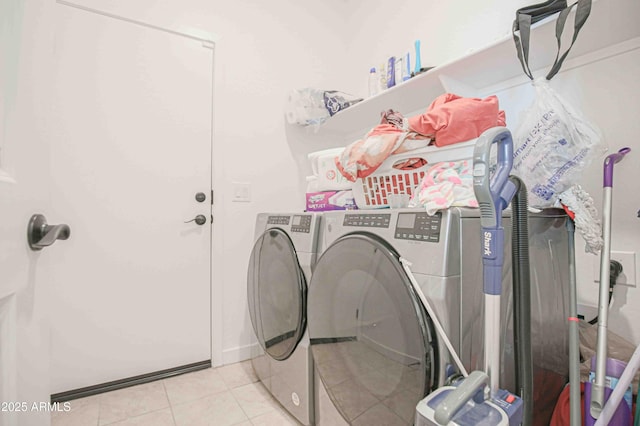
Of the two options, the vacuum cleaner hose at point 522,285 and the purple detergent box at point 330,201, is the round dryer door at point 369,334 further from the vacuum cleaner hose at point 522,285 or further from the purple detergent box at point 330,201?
the purple detergent box at point 330,201

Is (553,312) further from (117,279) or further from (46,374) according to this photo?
(117,279)

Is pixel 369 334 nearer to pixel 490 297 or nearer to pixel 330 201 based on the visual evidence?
pixel 490 297

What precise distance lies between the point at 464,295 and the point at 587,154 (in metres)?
0.65

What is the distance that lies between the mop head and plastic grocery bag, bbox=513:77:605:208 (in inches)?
1.0

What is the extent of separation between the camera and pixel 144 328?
71.2 inches

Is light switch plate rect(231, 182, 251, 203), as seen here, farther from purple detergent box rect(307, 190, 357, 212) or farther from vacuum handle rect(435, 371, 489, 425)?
vacuum handle rect(435, 371, 489, 425)

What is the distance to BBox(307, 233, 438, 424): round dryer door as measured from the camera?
77 cm

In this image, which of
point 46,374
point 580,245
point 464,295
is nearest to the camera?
point 46,374

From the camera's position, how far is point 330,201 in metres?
1.45

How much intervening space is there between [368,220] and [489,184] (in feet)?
1.35

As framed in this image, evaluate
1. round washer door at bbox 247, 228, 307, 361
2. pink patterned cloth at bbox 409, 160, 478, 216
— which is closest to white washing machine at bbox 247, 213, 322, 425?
round washer door at bbox 247, 228, 307, 361

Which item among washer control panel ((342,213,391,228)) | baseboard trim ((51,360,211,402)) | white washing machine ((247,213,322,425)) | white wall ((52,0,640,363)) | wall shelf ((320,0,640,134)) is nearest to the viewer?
washer control panel ((342,213,391,228))

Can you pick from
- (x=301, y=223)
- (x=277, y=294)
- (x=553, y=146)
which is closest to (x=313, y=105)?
→ (x=301, y=223)

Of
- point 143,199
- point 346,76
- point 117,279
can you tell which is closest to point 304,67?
point 346,76
